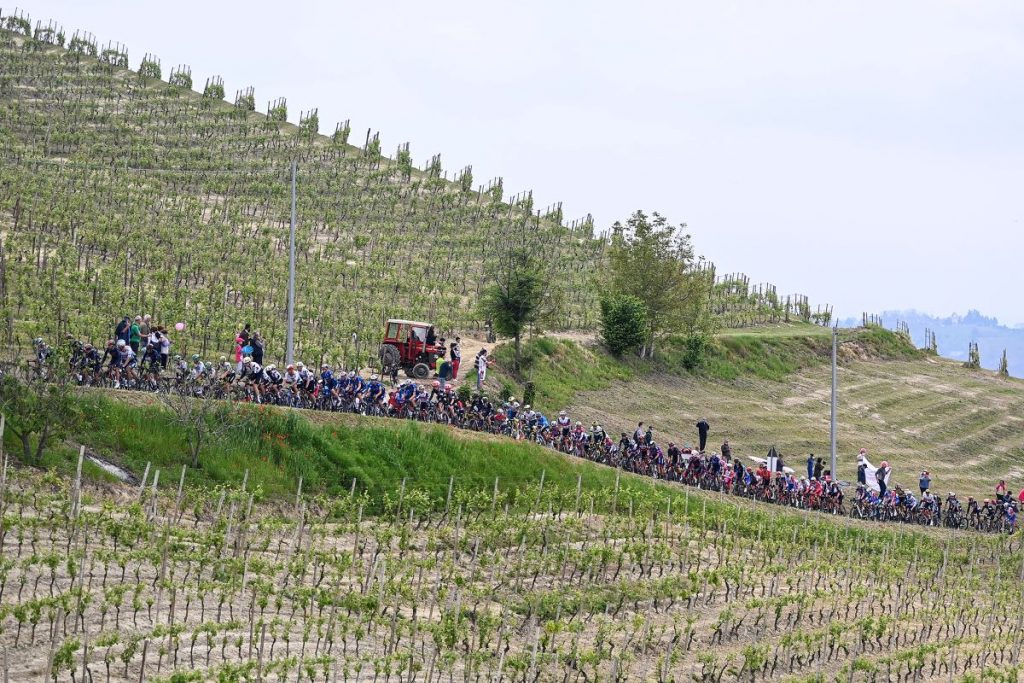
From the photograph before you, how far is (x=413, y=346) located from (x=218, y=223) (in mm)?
22377

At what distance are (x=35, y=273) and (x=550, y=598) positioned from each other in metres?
29.4

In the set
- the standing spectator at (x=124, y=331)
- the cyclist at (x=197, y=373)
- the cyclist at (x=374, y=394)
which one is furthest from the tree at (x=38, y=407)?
the cyclist at (x=374, y=394)

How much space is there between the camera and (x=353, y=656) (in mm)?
18656

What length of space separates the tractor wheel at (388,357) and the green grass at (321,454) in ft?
29.4

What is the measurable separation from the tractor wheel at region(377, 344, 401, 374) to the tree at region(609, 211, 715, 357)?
58.8 feet

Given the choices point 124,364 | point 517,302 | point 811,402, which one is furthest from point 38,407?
point 811,402

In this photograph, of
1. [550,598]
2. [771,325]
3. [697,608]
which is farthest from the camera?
[771,325]

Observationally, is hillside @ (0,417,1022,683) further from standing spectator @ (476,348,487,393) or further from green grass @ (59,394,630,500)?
standing spectator @ (476,348,487,393)

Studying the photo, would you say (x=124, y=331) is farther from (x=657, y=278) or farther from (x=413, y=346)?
(x=657, y=278)

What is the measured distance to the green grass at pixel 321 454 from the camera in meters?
27.2

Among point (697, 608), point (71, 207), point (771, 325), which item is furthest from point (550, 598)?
point (771, 325)

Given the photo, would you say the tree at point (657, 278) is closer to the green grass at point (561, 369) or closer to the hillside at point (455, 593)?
the green grass at point (561, 369)

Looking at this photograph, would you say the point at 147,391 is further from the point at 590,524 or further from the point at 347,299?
the point at 347,299

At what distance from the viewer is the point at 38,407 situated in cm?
2503
